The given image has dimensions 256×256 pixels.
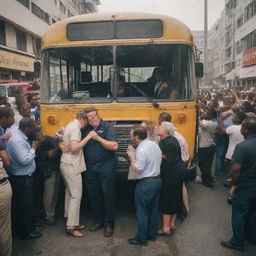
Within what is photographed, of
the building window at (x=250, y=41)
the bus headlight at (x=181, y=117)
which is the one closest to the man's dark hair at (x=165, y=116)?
the bus headlight at (x=181, y=117)

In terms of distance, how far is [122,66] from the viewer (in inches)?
Result: 239

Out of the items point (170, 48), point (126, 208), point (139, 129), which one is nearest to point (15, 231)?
point (126, 208)

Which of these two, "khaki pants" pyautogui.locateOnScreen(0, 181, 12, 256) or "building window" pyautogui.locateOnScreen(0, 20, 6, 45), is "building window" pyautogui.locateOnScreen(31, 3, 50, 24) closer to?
"building window" pyautogui.locateOnScreen(0, 20, 6, 45)

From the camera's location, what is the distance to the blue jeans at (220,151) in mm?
8258

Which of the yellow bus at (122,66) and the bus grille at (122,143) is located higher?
the yellow bus at (122,66)

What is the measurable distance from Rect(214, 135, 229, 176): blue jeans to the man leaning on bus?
12.8ft

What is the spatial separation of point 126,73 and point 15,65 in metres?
20.2

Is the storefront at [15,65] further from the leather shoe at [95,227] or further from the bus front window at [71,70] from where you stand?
the leather shoe at [95,227]

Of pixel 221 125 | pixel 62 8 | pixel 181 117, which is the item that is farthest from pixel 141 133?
pixel 62 8

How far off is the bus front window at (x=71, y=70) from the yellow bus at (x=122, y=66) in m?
0.02

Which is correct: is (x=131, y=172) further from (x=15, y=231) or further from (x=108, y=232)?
(x=15, y=231)

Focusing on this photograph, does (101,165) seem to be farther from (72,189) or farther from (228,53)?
(228,53)

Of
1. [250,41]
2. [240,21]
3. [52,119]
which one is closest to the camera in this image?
[52,119]

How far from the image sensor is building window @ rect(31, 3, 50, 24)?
3020 centimetres
